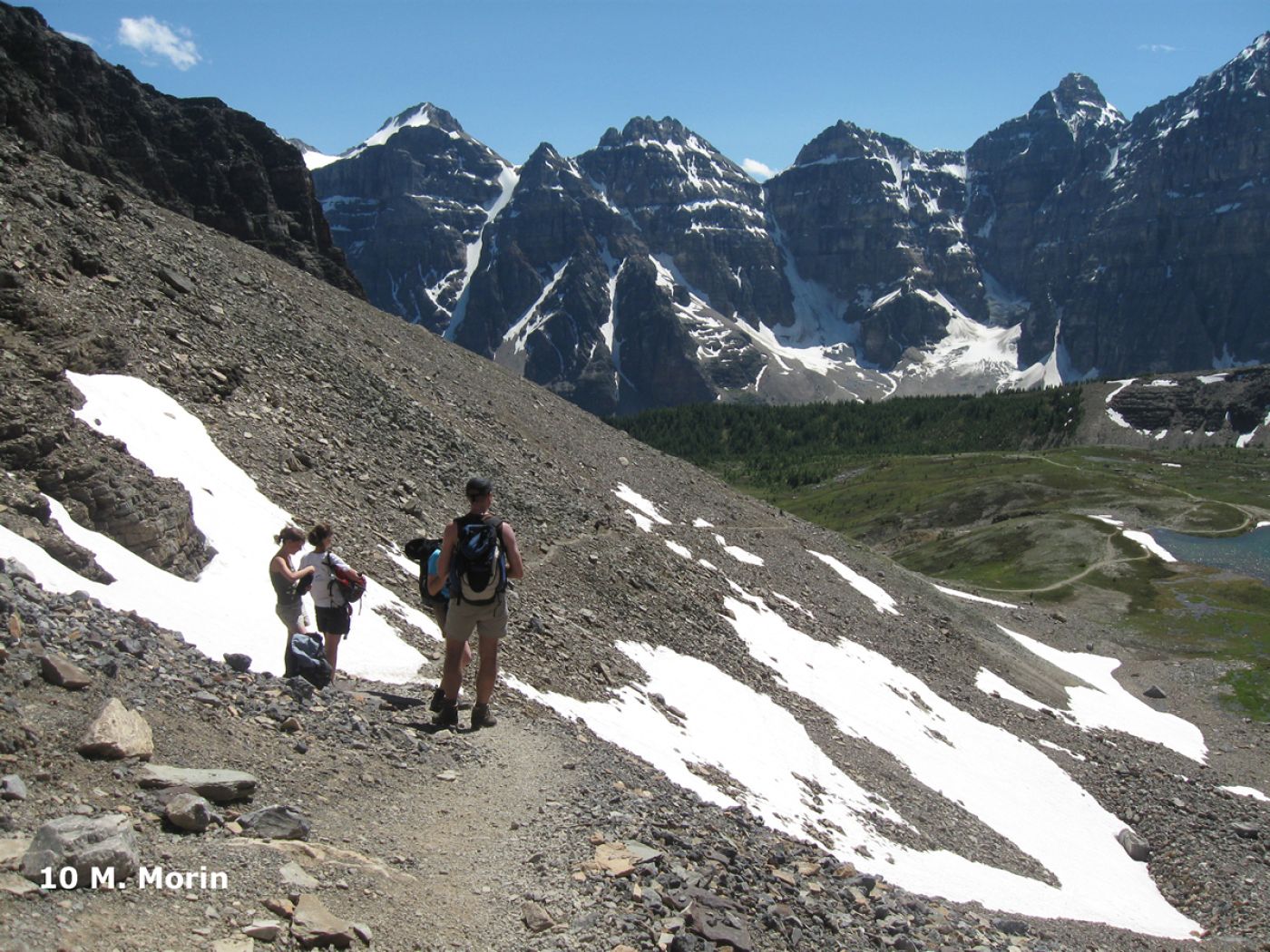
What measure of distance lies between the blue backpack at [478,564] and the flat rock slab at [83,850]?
6.59 meters

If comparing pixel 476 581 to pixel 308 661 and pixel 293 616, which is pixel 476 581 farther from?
pixel 293 616

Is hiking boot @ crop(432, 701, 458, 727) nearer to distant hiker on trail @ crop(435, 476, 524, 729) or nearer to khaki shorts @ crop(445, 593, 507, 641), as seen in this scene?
distant hiker on trail @ crop(435, 476, 524, 729)

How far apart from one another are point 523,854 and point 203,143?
407ft

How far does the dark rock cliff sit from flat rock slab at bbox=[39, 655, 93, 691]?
95.9 meters

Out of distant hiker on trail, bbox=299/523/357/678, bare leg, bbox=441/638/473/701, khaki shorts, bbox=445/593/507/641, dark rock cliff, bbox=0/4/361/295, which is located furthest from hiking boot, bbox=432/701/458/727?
dark rock cliff, bbox=0/4/361/295

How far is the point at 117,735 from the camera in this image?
408 inches

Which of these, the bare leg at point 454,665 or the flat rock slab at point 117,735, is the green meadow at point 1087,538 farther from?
the flat rock slab at point 117,735

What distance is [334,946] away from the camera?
8.46m

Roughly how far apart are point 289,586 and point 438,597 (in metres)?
2.69

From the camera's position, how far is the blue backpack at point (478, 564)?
14391mm

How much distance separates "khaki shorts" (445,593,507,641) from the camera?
14828mm

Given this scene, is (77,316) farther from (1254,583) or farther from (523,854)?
(1254,583)

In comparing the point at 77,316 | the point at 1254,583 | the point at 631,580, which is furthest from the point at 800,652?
the point at 1254,583

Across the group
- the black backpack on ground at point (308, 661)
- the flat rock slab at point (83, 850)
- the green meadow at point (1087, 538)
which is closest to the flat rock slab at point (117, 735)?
the flat rock slab at point (83, 850)
